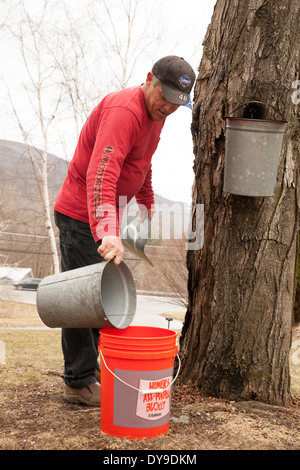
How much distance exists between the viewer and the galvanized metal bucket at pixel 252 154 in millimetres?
2617

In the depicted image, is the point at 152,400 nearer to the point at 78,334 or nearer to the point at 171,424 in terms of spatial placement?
the point at 171,424

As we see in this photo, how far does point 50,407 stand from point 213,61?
234cm

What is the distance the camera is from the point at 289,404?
300 cm

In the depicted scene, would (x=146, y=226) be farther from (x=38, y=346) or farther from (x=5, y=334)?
A: (x=5, y=334)

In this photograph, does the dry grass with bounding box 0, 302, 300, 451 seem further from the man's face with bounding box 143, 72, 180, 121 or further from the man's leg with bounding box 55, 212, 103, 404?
the man's face with bounding box 143, 72, 180, 121

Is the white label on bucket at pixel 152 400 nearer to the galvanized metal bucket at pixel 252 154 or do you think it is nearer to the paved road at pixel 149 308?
the galvanized metal bucket at pixel 252 154

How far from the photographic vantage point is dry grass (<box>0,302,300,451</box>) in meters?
2.29

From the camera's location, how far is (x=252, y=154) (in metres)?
2.65

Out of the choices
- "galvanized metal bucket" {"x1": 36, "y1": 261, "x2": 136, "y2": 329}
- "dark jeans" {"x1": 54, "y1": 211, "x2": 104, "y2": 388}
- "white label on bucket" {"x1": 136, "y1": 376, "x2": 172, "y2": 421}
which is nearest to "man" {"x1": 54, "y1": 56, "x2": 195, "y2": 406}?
"dark jeans" {"x1": 54, "y1": 211, "x2": 104, "y2": 388}

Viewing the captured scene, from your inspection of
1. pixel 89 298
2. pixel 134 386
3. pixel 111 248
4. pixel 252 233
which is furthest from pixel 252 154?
pixel 134 386

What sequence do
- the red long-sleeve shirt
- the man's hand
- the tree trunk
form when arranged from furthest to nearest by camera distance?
the tree trunk < the red long-sleeve shirt < the man's hand

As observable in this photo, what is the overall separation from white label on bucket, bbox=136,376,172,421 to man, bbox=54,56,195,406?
610mm

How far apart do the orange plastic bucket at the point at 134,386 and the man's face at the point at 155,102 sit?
1194 millimetres

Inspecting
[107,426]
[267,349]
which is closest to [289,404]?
[267,349]
